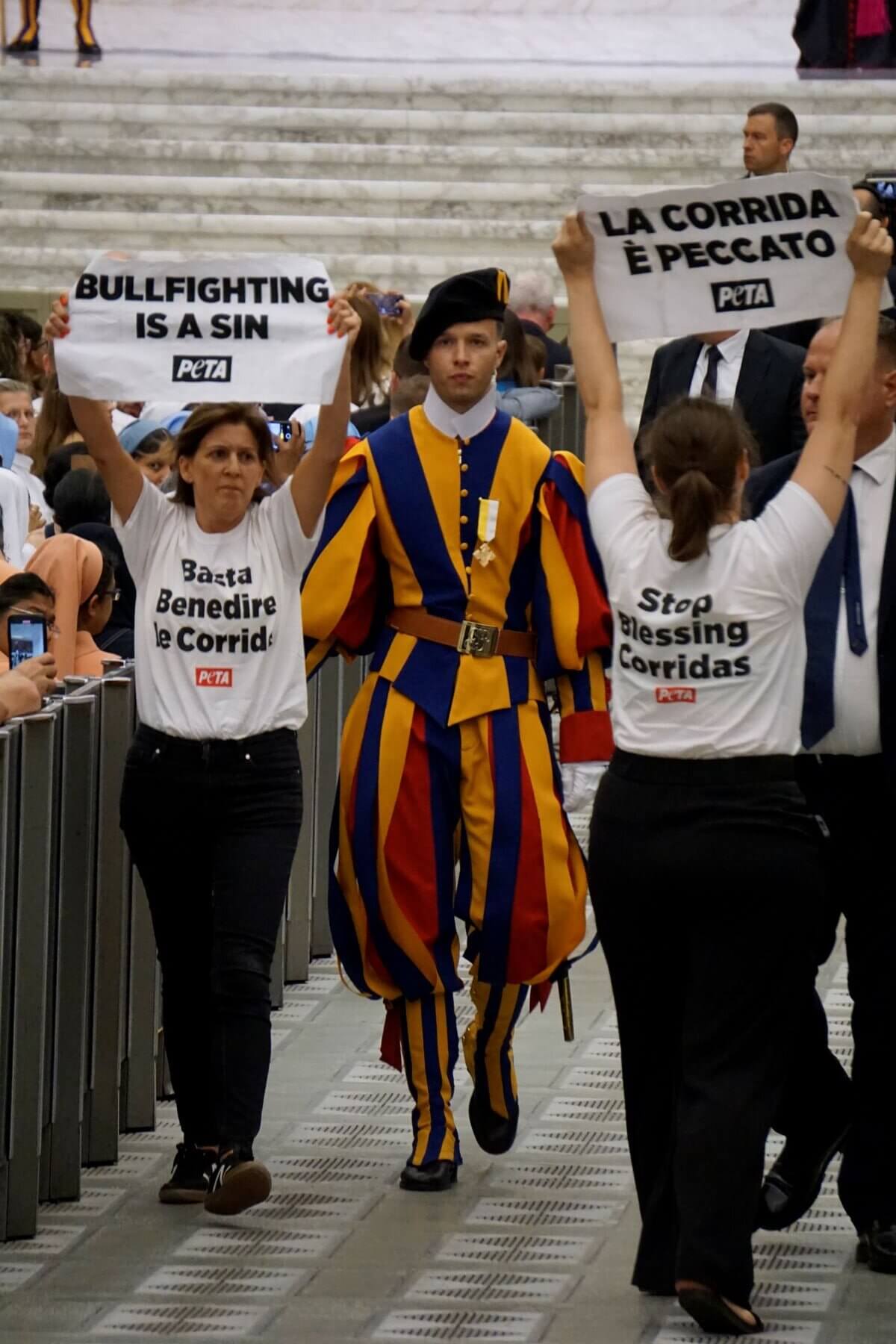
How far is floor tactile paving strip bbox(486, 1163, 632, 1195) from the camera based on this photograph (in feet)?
19.6

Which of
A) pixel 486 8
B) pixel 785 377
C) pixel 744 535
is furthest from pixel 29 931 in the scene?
pixel 486 8

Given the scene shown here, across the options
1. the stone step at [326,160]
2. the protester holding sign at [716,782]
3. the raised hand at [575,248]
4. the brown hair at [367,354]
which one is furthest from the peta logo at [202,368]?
the stone step at [326,160]

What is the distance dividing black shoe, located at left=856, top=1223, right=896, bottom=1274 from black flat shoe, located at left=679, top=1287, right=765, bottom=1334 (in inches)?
20.1

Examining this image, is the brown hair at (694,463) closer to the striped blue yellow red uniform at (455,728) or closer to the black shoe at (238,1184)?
the striped blue yellow red uniform at (455,728)

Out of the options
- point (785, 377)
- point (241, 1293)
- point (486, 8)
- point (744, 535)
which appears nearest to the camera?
point (744, 535)

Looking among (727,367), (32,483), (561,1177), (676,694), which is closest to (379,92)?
(32,483)

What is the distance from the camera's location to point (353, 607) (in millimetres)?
6129

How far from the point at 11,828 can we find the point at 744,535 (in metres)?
1.65

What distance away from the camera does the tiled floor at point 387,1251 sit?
16.6 ft

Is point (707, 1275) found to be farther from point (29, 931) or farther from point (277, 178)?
point (277, 178)

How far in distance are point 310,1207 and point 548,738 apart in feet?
3.84

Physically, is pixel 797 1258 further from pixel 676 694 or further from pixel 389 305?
pixel 389 305

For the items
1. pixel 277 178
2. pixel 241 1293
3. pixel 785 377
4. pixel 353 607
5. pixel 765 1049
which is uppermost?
pixel 277 178

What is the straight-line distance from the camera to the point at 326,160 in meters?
17.8
